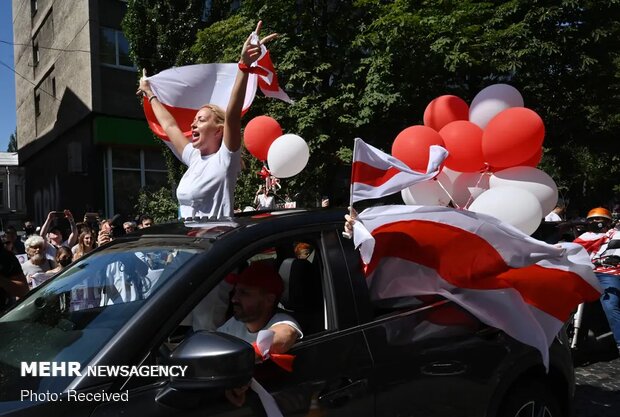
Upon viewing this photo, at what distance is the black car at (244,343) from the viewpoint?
1834mm

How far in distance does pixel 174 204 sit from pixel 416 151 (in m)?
14.2

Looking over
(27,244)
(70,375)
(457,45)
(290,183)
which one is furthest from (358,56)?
(70,375)

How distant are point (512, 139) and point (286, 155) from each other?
5.99 feet

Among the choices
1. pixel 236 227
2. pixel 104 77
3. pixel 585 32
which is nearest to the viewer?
pixel 236 227

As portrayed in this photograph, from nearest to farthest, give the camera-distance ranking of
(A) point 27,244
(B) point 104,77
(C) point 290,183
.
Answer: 1. (A) point 27,244
2. (C) point 290,183
3. (B) point 104,77

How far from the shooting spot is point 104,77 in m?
21.0

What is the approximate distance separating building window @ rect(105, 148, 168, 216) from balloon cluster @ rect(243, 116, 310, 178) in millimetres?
16636

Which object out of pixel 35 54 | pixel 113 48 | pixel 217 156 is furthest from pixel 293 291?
pixel 35 54

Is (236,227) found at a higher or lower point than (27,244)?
higher

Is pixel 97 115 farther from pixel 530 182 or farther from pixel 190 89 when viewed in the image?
pixel 530 182

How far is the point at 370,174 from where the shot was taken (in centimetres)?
283

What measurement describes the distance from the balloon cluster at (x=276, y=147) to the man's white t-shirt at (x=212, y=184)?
1273 mm

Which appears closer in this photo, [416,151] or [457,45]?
[416,151]

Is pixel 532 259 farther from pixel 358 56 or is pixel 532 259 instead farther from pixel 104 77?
pixel 104 77
